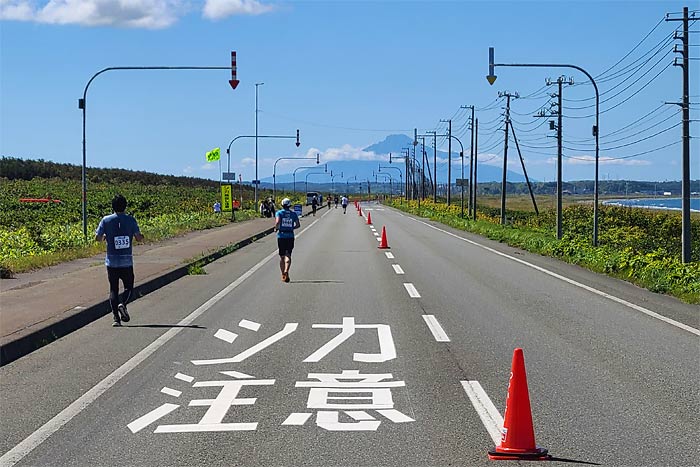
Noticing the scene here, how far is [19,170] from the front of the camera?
11912 cm

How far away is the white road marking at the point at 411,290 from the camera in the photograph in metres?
15.4

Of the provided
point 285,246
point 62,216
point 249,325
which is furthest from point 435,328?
point 62,216

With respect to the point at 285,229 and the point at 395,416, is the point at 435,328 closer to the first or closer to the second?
the point at 395,416

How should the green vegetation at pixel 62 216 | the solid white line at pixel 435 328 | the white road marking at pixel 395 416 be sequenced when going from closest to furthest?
the white road marking at pixel 395 416 → the solid white line at pixel 435 328 → the green vegetation at pixel 62 216

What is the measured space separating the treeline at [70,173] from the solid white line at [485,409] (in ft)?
371

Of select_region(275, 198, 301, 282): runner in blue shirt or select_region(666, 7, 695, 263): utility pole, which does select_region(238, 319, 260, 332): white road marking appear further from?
select_region(666, 7, 695, 263): utility pole

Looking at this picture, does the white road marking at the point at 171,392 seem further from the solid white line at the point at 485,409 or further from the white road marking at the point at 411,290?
the white road marking at the point at 411,290

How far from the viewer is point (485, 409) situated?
23.4ft

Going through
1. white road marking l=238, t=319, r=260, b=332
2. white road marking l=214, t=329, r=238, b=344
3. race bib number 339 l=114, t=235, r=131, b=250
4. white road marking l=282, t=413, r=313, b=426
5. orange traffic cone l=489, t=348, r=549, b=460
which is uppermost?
race bib number 339 l=114, t=235, r=131, b=250

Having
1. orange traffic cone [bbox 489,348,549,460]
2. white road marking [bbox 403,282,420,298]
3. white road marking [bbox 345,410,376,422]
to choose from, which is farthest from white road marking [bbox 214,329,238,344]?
orange traffic cone [bbox 489,348,549,460]

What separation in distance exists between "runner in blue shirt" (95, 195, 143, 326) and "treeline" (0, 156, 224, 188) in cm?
10746

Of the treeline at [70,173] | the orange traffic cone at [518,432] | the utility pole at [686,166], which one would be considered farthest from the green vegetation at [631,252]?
the treeline at [70,173]

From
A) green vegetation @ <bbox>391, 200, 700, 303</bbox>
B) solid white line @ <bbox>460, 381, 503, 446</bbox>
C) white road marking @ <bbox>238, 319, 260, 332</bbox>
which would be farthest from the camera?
green vegetation @ <bbox>391, 200, 700, 303</bbox>

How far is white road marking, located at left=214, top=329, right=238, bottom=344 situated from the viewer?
35.2ft
